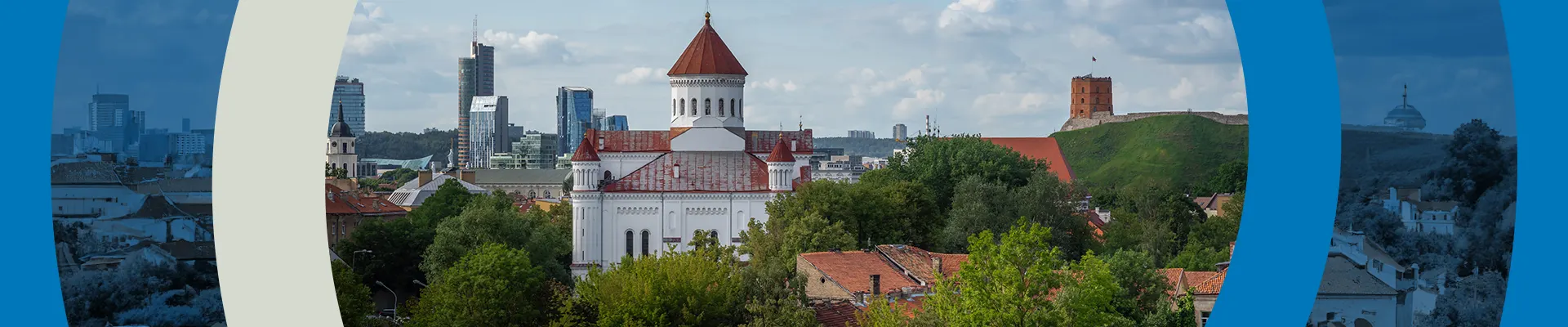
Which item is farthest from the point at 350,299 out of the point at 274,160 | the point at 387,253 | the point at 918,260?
the point at 274,160

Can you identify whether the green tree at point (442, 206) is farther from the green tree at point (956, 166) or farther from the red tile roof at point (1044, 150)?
the red tile roof at point (1044, 150)

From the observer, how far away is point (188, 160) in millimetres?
9391

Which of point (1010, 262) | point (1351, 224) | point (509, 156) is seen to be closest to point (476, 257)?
point (1010, 262)

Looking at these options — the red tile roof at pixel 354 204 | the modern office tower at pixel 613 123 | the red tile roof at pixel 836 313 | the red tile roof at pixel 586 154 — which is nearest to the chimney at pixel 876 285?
the red tile roof at pixel 836 313

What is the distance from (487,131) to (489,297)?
118237 millimetres

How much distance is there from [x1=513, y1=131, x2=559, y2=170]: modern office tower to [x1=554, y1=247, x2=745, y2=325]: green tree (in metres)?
106

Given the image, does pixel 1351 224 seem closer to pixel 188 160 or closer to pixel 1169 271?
pixel 188 160

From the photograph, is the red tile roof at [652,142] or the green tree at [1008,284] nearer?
the green tree at [1008,284]

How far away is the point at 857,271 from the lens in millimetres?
26938

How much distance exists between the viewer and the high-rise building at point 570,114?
141 meters

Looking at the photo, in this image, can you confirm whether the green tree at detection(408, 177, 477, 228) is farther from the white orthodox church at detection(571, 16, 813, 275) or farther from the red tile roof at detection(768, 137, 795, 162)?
the red tile roof at detection(768, 137, 795, 162)

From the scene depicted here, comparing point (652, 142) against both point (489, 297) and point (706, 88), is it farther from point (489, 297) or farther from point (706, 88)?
point (489, 297)

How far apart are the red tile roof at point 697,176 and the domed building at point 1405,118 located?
29.5m

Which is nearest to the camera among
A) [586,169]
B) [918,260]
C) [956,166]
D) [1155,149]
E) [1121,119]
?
[918,260]
